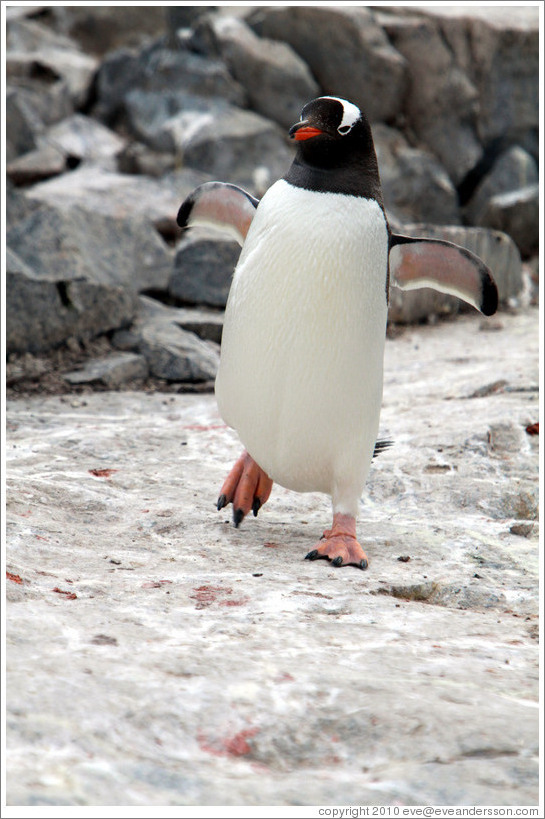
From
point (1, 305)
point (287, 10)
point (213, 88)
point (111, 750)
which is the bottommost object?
point (111, 750)

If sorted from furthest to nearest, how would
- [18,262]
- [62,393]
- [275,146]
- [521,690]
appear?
[275,146] → [18,262] → [62,393] → [521,690]

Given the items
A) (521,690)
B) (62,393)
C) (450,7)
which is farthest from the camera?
(450,7)

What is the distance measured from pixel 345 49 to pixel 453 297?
380cm

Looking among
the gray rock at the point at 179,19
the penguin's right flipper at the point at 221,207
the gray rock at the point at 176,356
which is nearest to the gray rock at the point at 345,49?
the gray rock at the point at 179,19

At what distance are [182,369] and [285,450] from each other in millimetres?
2504

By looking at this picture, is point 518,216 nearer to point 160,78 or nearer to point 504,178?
point 504,178

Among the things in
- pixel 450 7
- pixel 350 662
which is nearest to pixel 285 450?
pixel 350 662

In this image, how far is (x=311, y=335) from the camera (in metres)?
2.44

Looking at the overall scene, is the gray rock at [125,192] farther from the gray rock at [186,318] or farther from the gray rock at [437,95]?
the gray rock at [437,95]

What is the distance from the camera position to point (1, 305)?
3.07 meters

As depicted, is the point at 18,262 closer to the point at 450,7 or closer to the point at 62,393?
the point at 62,393

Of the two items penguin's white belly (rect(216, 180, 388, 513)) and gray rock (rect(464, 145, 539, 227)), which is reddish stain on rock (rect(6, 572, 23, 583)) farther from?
gray rock (rect(464, 145, 539, 227))

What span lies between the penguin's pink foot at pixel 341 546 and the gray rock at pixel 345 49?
310 inches

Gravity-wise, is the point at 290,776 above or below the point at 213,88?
below
